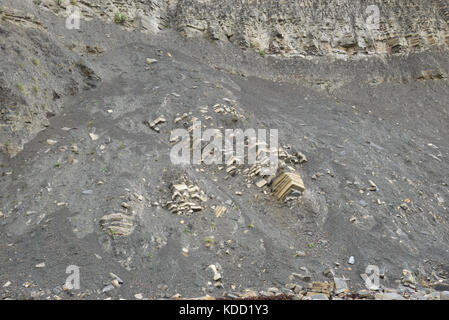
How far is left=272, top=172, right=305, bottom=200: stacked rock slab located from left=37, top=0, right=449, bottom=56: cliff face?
13998 millimetres

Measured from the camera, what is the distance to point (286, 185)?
12.3 meters

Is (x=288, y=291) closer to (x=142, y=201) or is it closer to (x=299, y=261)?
(x=299, y=261)

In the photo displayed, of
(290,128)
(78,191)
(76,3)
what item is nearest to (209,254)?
(78,191)

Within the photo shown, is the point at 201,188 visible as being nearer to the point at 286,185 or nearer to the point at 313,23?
the point at 286,185

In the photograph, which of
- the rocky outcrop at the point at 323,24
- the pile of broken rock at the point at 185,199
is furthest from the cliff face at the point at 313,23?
the pile of broken rock at the point at 185,199

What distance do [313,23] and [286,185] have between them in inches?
699

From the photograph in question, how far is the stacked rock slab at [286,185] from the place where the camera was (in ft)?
40.1

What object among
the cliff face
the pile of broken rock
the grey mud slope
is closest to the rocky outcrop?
the cliff face

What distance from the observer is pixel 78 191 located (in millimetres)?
11109

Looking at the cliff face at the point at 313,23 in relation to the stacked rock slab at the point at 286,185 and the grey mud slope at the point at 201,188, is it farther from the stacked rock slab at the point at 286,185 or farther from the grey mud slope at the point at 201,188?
Result: the stacked rock slab at the point at 286,185

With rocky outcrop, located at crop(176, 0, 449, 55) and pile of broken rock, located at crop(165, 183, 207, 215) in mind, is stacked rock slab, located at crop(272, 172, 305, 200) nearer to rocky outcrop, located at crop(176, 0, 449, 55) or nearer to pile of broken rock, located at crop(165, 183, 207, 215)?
pile of broken rock, located at crop(165, 183, 207, 215)

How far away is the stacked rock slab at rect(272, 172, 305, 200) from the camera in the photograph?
40.1 ft

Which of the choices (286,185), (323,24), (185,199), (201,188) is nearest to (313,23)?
(323,24)

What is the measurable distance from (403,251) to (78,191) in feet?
31.9
